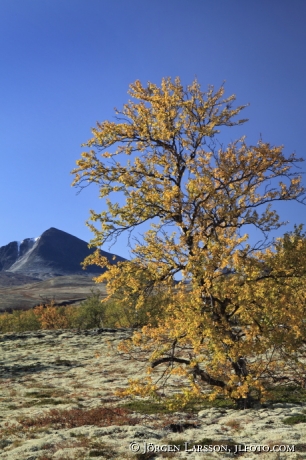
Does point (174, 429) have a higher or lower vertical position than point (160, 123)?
lower

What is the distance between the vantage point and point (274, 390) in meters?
20.3

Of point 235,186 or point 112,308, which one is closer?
point 235,186

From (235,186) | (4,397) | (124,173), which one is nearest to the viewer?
(235,186)

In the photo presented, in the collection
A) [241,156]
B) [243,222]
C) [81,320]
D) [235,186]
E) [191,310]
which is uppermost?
[241,156]

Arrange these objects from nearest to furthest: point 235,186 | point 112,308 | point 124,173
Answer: point 235,186
point 124,173
point 112,308

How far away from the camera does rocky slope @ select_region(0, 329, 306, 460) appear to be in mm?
11297

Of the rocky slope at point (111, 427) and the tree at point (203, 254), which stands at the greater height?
the tree at point (203, 254)

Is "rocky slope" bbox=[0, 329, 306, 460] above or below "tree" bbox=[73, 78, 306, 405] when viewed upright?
below

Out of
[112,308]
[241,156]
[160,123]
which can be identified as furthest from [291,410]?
[112,308]

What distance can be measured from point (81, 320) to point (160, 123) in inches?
2541

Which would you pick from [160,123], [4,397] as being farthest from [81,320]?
[160,123]

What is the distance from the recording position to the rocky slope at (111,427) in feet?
37.1

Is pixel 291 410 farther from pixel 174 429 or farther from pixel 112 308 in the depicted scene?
pixel 112 308

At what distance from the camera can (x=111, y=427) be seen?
1445 cm
